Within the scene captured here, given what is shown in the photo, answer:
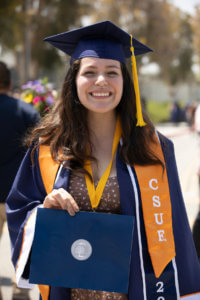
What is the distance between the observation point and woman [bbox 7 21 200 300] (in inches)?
77.4

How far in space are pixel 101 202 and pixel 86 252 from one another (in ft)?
0.87

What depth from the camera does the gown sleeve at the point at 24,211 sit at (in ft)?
6.71

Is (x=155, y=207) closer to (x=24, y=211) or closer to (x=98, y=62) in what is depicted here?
(x=24, y=211)

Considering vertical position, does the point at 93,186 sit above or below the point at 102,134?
below

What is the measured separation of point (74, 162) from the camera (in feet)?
6.85

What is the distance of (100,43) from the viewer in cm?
217

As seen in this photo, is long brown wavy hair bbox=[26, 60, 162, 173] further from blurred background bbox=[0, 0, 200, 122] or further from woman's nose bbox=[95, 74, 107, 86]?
blurred background bbox=[0, 0, 200, 122]

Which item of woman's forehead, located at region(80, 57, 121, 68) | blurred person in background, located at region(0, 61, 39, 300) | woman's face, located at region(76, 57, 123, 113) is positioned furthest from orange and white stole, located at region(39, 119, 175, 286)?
blurred person in background, located at region(0, 61, 39, 300)

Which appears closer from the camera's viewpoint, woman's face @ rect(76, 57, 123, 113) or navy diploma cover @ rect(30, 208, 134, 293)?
navy diploma cover @ rect(30, 208, 134, 293)

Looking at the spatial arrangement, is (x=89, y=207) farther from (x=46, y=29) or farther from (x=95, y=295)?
(x=46, y=29)

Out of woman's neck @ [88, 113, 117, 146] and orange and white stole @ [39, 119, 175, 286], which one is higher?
woman's neck @ [88, 113, 117, 146]

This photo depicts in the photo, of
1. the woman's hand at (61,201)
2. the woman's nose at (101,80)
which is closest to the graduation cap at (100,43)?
the woman's nose at (101,80)

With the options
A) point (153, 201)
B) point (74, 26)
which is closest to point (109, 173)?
point (153, 201)

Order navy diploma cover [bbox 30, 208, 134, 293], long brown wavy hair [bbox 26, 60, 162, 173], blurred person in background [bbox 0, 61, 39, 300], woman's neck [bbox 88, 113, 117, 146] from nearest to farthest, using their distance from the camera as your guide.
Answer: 1. navy diploma cover [bbox 30, 208, 134, 293]
2. long brown wavy hair [bbox 26, 60, 162, 173]
3. woman's neck [bbox 88, 113, 117, 146]
4. blurred person in background [bbox 0, 61, 39, 300]
